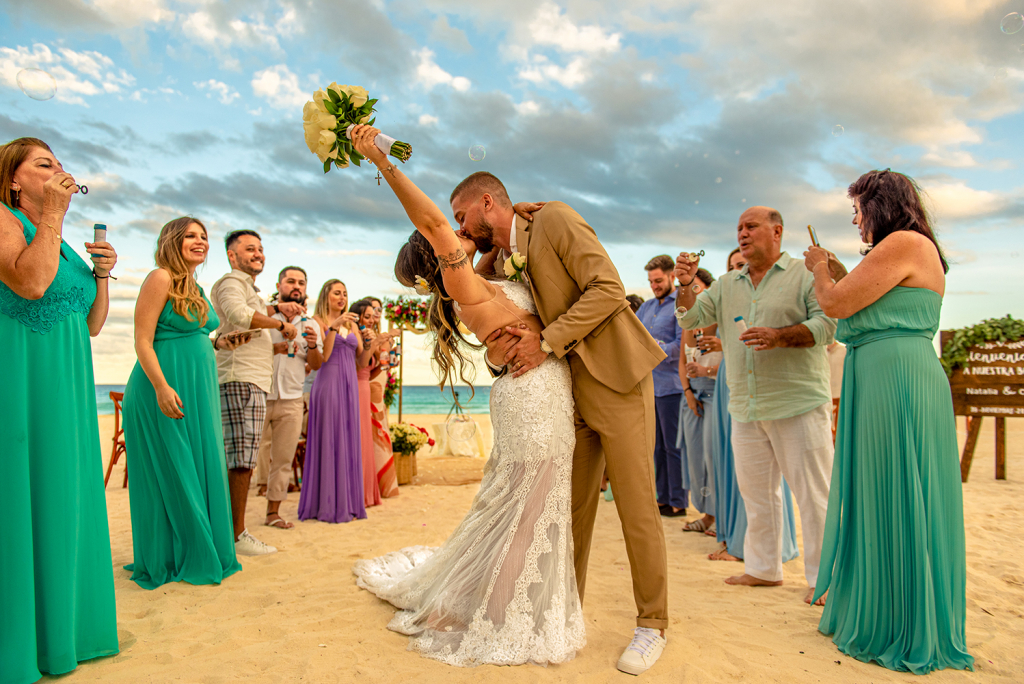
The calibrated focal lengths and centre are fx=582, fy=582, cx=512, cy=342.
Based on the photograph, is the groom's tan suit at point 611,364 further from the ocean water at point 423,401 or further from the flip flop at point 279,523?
the ocean water at point 423,401

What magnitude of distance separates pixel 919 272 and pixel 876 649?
184 centimetres

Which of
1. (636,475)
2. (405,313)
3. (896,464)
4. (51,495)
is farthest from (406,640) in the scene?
(405,313)

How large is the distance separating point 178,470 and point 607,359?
9.54 feet

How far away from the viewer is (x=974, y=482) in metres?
8.21

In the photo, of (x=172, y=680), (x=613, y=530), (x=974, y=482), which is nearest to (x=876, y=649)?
(x=613, y=530)

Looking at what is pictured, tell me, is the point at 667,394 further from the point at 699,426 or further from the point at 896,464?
the point at 896,464

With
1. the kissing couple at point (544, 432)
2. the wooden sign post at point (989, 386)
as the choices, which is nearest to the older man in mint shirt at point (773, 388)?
the kissing couple at point (544, 432)

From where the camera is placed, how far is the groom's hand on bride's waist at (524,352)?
280 cm

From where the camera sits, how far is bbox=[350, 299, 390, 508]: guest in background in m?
6.68

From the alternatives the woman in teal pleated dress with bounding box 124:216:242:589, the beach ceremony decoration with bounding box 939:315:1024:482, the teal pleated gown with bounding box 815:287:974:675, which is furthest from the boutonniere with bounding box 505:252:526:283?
the beach ceremony decoration with bounding box 939:315:1024:482

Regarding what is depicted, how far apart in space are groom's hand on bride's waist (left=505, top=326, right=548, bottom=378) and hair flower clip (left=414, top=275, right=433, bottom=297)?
51 cm

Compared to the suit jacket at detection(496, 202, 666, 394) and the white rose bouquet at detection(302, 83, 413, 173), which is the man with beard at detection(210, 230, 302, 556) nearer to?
the white rose bouquet at detection(302, 83, 413, 173)

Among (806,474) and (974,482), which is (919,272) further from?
(974,482)

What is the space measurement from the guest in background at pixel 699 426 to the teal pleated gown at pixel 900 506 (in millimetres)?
2336
